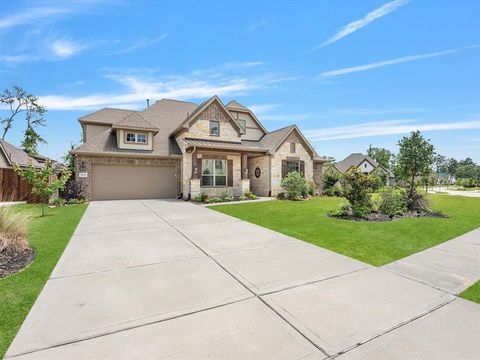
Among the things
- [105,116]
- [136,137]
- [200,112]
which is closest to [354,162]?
[200,112]

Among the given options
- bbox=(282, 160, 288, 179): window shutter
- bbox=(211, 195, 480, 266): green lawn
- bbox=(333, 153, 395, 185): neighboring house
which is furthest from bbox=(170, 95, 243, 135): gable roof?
bbox=(333, 153, 395, 185): neighboring house

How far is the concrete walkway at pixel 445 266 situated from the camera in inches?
166

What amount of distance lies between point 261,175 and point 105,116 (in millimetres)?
14495

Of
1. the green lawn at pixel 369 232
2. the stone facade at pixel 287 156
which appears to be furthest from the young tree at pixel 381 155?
the green lawn at pixel 369 232

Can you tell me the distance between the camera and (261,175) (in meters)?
21.1

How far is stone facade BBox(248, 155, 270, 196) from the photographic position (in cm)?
2037

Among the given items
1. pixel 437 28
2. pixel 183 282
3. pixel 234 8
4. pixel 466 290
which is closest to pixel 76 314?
pixel 183 282

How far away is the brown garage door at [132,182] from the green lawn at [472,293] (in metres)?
17.3

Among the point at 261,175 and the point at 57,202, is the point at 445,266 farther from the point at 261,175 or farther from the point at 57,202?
the point at 57,202

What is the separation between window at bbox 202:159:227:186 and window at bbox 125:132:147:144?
15.1ft

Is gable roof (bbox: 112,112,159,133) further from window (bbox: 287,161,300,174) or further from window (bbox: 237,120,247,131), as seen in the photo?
window (bbox: 287,161,300,174)

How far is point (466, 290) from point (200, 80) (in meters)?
15.0

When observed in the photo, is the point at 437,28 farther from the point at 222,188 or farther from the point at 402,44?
the point at 222,188

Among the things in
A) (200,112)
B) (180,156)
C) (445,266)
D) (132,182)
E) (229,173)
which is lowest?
(445,266)
